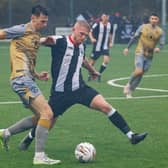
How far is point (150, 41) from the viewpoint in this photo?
18.9 meters

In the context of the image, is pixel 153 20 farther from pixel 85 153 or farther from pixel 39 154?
pixel 39 154

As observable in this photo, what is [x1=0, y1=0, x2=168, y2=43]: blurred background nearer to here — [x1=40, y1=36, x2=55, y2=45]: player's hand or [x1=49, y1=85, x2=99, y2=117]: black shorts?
[x1=49, y1=85, x2=99, y2=117]: black shorts

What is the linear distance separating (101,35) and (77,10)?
27063 mm

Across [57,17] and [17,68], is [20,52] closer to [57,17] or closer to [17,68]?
[17,68]

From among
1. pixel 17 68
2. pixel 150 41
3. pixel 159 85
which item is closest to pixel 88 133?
pixel 17 68

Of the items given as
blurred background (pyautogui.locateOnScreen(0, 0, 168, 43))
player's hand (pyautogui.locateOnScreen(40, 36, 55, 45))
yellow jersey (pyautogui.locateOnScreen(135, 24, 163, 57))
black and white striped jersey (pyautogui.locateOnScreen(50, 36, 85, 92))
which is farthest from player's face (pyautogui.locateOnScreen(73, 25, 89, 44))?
blurred background (pyautogui.locateOnScreen(0, 0, 168, 43))

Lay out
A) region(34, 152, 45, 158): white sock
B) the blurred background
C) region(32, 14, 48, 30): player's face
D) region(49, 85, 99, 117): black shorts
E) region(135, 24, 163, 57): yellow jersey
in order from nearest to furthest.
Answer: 1. region(34, 152, 45, 158): white sock
2. region(32, 14, 48, 30): player's face
3. region(49, 85, 99, 117): black shorts
4. region(135, 24, 163, 57): yellow jersey
5. the blurred background

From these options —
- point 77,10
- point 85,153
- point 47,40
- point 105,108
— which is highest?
point 47,40

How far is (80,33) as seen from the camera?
10742mm

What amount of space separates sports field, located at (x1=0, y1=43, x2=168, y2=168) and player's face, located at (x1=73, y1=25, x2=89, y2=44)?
1608mm

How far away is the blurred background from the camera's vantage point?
50.8 meters

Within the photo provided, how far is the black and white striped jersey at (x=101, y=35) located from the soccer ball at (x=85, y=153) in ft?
48.1

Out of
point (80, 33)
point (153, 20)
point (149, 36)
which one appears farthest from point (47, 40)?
point (149, 36)

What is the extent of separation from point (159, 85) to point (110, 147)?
1040cm
